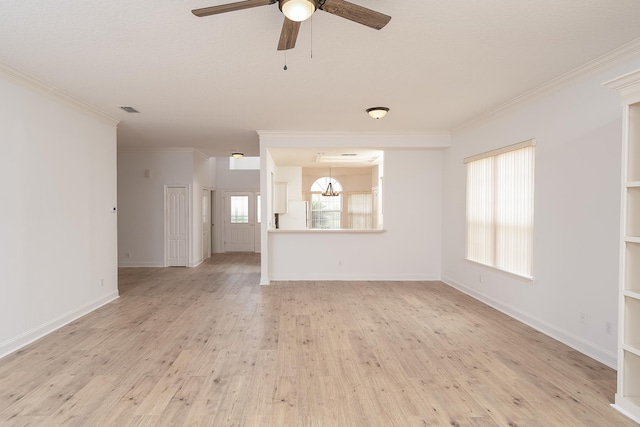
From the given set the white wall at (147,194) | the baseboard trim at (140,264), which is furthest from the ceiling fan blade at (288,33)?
the baseboard trim at (140,264)

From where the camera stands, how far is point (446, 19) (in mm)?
2645

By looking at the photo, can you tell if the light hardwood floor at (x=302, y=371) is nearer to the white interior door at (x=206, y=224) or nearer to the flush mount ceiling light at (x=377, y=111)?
the flush mount ceiling light at (x=377, y=111)

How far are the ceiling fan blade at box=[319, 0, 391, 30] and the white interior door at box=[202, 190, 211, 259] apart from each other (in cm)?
803

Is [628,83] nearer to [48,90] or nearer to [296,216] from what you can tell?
[48,90]

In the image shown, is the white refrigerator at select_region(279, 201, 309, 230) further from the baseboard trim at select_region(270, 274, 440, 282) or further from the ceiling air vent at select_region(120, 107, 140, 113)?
the ceiling air vent at select_region(120, 107, 140, 113)

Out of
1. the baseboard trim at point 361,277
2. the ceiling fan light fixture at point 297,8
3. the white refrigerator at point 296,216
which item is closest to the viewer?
the ceiling fan light fixture at point 297,8

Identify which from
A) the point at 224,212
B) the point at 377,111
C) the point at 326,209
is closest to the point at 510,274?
the point at 377,111

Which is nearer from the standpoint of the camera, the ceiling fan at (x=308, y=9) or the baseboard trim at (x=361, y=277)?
the ceiling fan at (x=308, y=9)

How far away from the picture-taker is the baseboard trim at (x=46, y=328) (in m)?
3.51

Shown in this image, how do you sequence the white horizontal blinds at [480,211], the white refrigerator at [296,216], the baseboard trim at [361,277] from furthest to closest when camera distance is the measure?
the white refrigerator at [296,216] → the baseboard trim at [361,277] → the white horizontal blinds at [480,211]

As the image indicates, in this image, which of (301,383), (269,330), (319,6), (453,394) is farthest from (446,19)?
(269,330)

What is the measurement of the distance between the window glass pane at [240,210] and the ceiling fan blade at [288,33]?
30.1 ft

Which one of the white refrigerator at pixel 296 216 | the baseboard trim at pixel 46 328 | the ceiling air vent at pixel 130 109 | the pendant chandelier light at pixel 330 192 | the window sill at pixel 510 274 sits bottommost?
the baseboard trim at pixel 46 328

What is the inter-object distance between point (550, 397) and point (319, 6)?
302 cm
